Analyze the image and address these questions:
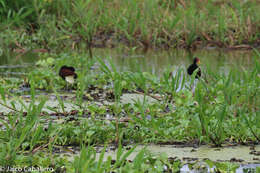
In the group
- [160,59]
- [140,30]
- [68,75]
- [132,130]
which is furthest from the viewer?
[140,30]

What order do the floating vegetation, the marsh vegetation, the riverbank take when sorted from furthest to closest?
the riverbank → the marsh vegetation → the floating vegetation

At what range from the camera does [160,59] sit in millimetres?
6883

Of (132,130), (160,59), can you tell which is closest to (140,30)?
(160,59)

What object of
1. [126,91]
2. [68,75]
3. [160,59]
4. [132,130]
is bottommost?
[132,130]

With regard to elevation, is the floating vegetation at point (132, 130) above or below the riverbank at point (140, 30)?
below

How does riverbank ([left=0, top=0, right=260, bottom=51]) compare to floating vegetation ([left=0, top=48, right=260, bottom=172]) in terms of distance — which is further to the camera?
riverbank ([left=0, top=0, right=260, bottom=51])

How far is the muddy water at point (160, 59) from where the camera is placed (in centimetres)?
610

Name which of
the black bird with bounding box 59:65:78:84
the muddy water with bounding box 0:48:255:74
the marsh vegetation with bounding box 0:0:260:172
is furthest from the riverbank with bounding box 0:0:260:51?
the black bird with bounding box 59:65:78:84

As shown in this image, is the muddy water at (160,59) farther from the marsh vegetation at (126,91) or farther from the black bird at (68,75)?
the black bird at (68,75)

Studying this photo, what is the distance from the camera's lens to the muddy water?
610 cm

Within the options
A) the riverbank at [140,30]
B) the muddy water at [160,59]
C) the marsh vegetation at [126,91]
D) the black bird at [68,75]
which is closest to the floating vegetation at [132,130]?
the marsh vegetation at [126,91]

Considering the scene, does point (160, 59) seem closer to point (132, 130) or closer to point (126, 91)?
point (126, 91)

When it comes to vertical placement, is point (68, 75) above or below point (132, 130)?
above

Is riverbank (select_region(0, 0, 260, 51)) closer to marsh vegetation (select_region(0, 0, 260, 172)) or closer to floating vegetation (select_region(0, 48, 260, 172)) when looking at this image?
marsh vegetation (select_region(0, 0, 260, 172))
